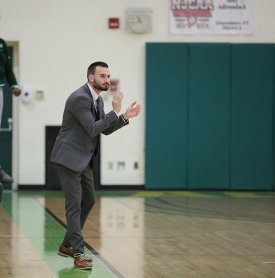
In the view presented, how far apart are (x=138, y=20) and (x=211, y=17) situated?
1.56 metres

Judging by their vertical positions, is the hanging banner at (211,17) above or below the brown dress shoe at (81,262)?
above

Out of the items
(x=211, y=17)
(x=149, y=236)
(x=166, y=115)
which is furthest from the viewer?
(x=211, y=17)

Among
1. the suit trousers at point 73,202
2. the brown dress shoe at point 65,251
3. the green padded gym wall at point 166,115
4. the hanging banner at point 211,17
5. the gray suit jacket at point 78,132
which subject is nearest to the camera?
the gray suit jacket at point 78,132

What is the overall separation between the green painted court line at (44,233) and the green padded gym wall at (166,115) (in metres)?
2.94

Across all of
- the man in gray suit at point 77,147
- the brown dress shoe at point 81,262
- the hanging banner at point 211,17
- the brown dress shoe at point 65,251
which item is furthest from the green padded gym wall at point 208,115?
the brown dress shoe at point 81,262

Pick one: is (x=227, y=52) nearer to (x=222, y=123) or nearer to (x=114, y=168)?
(x=222, y=123)

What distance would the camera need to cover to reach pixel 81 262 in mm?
7008

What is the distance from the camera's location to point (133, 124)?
15.9 m

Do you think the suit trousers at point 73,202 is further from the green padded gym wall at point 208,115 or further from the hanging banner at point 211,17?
the hanging banner at point 211,17

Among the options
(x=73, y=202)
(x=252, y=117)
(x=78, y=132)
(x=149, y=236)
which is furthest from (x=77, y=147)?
(x=252, y=117)

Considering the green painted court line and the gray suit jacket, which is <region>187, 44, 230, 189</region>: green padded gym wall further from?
the gray suit jacket

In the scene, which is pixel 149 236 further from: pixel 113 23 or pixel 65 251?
pixel 113 23

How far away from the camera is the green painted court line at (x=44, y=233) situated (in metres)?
7.00

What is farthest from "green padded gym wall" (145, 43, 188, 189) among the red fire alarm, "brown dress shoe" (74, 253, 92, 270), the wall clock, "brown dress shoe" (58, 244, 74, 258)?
"brown dress shoe" (74, 253, 92, 270)
